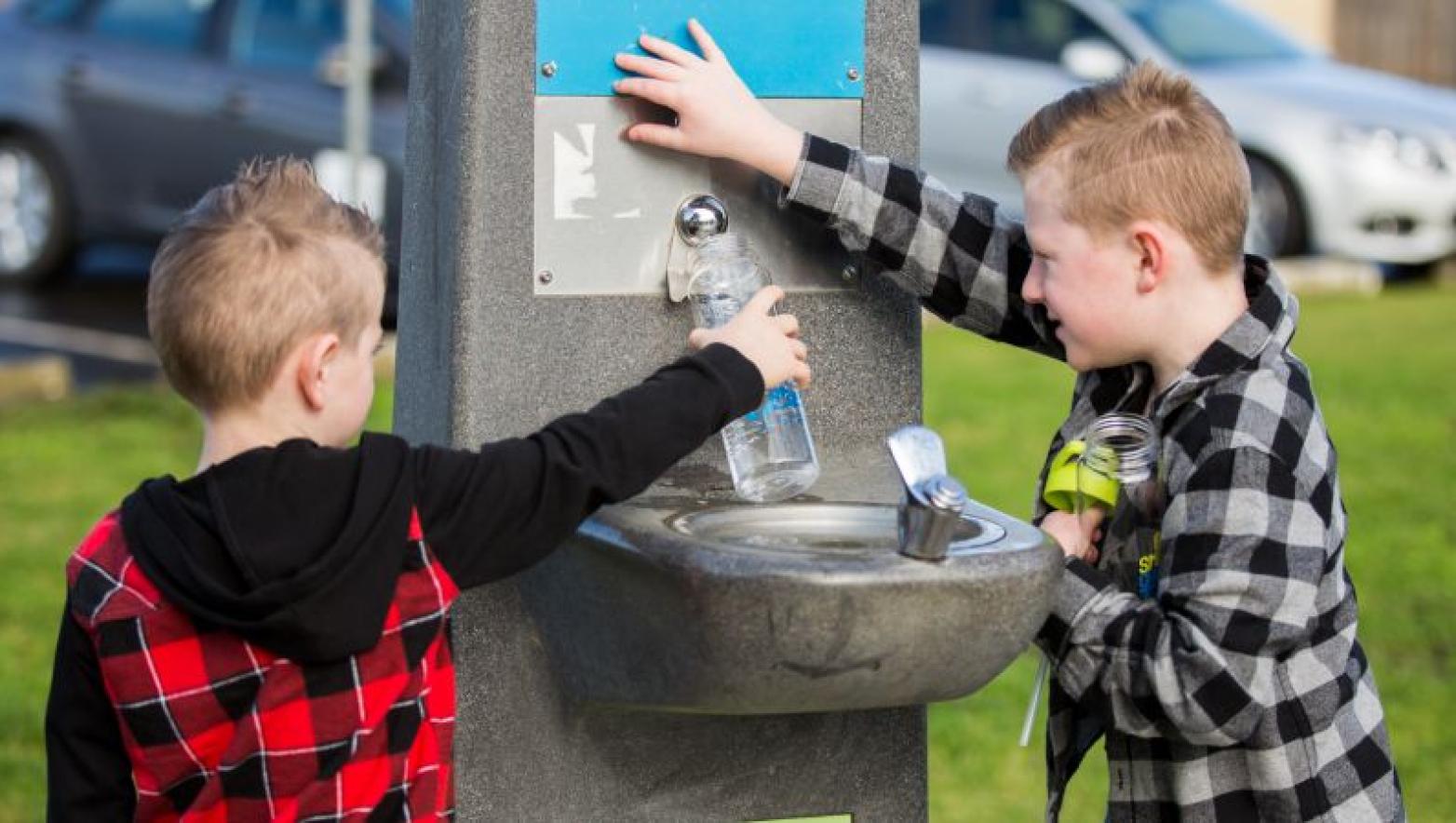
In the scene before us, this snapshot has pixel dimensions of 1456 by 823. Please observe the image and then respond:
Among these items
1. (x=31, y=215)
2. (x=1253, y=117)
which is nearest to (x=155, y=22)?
(x=31, y=215)

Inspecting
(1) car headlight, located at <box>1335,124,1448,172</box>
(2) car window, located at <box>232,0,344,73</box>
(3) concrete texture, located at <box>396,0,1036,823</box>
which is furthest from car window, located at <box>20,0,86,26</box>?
(3) concrete texture, located at <box>396,0,1036,823</box>

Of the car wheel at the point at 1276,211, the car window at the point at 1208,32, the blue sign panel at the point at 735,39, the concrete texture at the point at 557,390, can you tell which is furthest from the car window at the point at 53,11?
the blue sign panel at the point at 735,39

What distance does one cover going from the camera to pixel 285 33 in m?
8.62

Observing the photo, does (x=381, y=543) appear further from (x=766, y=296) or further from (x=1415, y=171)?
(x=1415, y=171)

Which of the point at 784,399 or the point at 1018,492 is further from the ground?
the point at 784,399

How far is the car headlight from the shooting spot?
9.38 m

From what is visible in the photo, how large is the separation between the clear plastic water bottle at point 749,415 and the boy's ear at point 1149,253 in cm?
45

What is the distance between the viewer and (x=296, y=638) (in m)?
2.14

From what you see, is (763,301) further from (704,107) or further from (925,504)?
(925,504)

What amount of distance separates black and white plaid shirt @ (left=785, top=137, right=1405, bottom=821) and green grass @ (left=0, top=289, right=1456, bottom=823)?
1.65 metres

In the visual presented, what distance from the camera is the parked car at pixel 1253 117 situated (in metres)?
9.23

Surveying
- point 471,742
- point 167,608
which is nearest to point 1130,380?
point 471,742

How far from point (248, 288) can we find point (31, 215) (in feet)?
25.6

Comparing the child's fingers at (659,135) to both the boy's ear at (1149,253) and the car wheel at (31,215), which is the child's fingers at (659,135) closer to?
the boy's ear at (1149,253)
